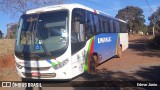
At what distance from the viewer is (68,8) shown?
10242mm

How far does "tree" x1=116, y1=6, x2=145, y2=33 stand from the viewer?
92169mm

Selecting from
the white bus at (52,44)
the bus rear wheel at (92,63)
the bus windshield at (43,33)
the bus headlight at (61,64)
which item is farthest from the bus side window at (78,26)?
the bus rear wheel at (92,63)

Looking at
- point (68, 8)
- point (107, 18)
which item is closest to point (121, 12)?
point (107, 18)

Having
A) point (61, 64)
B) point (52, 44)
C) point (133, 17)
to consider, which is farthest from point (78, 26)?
point (133, 17)

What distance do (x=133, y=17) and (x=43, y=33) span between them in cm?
8858

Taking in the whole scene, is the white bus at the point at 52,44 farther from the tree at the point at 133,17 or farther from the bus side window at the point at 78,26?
the tree at the point at 133,17

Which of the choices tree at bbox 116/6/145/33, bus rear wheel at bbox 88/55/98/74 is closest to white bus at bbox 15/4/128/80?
bus rear wheel at bbox 88/55/98/74

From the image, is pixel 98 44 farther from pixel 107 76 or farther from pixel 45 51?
pixel 45 51

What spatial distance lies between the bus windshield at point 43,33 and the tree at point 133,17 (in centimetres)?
8154

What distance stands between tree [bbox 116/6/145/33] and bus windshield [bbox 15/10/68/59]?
268 ft

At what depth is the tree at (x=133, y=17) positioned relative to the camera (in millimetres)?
92169

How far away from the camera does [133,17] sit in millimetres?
95188

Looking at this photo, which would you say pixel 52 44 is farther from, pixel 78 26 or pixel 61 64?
pixel 78 26

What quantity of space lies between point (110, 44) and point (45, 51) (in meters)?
7.31
